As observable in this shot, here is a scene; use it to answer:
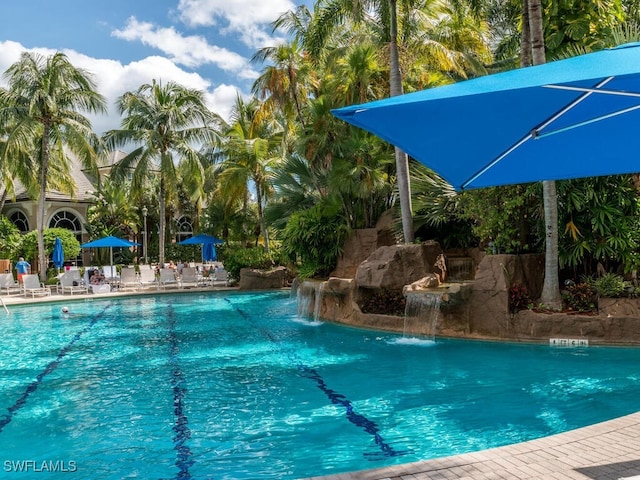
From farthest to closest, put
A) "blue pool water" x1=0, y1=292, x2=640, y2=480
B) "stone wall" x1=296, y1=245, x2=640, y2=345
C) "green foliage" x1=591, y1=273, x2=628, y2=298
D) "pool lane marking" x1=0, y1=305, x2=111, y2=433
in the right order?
"green foliage" x1=591, y1=273, x2=628, y2=298, "stone wall" x1=296, y1=245, x2=640, y2=345, "pool lane marking" x1=0, y1=305, x2=111, y2=433, "blue pool water" x1=0, y1=292, x2=640, y2=480

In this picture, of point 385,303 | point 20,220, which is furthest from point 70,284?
point 385,303

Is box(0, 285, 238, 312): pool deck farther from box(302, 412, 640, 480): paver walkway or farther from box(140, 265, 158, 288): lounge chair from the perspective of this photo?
box(302, 412, 640, 480): paver walkway

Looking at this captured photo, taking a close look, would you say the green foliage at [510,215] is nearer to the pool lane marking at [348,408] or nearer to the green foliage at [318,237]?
the pool lane marking at [348,408]

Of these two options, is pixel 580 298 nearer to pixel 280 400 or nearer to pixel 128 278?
pixel 280 400

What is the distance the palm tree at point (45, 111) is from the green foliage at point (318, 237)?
14.2 metres

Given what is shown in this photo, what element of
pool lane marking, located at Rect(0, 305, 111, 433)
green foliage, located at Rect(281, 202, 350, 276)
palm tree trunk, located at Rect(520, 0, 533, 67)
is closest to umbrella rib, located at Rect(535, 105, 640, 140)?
pool lane marking, located at Rect(0, 305, 111, 433)

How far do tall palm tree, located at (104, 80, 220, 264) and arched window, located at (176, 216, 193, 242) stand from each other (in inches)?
519

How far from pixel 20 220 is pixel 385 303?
100ft

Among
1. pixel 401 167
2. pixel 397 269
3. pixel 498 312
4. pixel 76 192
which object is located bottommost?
pixel 498 312

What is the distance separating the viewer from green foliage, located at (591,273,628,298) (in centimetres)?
986

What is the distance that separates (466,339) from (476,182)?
6.18 m

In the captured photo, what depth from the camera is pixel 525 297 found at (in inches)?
419

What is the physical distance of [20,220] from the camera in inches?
1383

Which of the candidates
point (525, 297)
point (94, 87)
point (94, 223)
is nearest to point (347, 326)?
point (525, 297)
